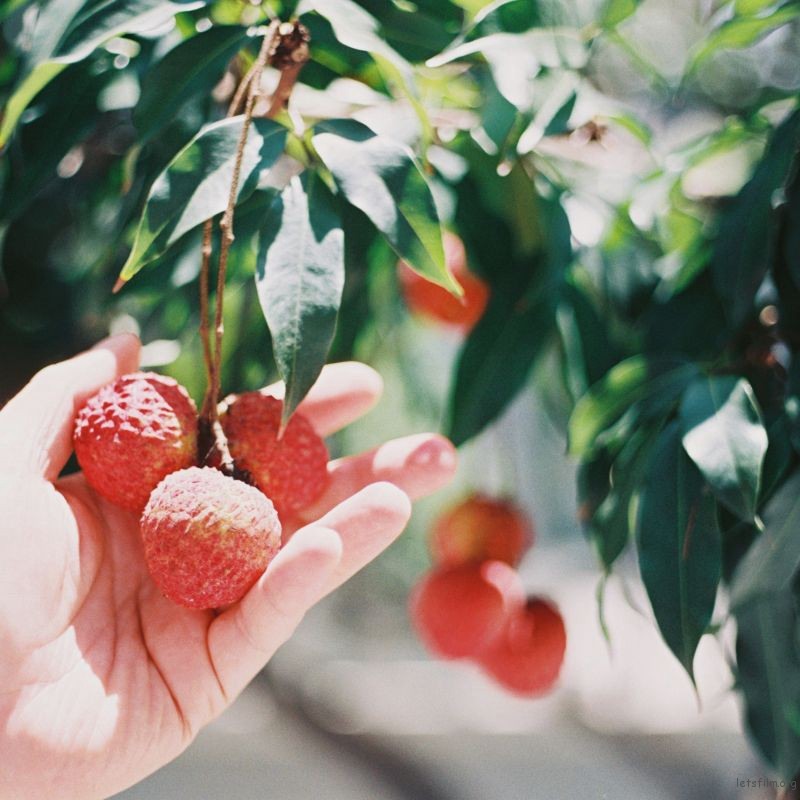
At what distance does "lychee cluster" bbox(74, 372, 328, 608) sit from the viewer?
484 millimetres

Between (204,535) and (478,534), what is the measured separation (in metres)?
0.45

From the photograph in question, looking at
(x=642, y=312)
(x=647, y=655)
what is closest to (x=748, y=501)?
(x=642, y=312)

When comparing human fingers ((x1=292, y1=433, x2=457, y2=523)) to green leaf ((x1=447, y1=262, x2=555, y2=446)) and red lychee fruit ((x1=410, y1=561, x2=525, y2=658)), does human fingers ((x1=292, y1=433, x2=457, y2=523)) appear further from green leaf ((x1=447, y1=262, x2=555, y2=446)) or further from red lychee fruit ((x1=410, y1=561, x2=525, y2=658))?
red lychee fruit ((x1=410, y1=561, x2=525, y2=658))

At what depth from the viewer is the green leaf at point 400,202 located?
1.59ft

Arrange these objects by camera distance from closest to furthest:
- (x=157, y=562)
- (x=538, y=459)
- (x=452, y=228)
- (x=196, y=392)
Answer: (x=157, y=562), (x=452, y=228), (x=196, y=392), (x=538, y=459)

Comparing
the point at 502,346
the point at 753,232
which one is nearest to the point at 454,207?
the point at 502,346

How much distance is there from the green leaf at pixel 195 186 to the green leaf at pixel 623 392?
11.2 inches

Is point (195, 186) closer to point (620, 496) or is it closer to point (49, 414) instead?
point (49, 414)

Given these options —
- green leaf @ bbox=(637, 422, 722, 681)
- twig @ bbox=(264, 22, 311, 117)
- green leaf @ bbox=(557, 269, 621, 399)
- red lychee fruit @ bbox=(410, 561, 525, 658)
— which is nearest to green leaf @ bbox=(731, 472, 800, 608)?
green leaf @ bbox=(637, 422, 722, 681)

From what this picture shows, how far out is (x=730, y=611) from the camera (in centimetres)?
60

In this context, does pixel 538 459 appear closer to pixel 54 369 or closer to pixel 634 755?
pixel 54 369

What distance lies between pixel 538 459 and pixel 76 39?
2.87ft

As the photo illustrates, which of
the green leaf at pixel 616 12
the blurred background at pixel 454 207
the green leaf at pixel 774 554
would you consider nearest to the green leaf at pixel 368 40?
the blurred background at pixel 454 207

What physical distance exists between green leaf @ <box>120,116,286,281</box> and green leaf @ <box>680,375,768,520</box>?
29 cm
